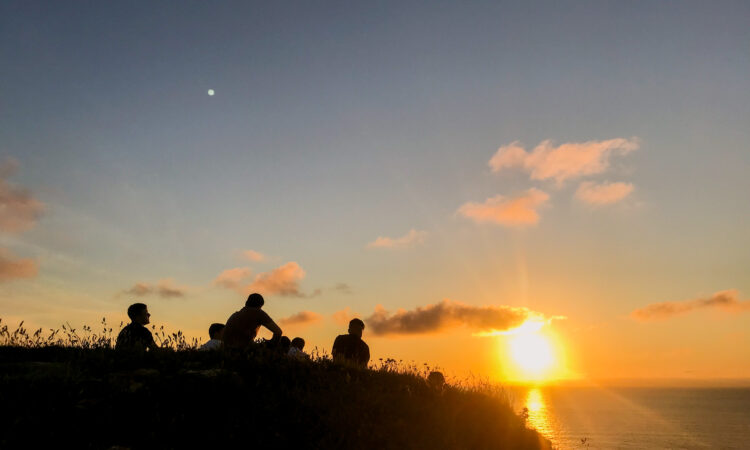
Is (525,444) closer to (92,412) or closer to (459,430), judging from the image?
(459,430)

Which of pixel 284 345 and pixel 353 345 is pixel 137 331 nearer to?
pixel 284 345

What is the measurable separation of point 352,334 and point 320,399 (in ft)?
16.1

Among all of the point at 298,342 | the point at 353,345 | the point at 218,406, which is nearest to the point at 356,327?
the point at 353,345

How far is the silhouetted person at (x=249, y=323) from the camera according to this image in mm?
11367

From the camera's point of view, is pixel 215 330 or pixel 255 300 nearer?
pixel 255 300

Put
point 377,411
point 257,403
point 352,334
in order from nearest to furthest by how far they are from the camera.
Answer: point 257,403 → point 377,411 → point 352,334

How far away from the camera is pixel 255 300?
1152 cm

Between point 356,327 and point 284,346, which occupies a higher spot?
point 356,327

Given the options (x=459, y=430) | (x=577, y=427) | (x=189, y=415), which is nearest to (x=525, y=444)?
(x=459, y=430)

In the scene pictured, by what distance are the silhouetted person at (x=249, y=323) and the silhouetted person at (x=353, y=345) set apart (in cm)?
226

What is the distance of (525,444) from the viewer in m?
10.9

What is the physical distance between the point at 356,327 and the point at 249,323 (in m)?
3.15

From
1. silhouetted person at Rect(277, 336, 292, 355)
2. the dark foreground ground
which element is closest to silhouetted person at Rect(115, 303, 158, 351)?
the dark foreground ground

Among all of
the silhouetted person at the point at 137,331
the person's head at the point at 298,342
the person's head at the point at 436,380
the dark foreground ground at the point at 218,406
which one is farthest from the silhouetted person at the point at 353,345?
the silhouetted person at the point at 137,331
